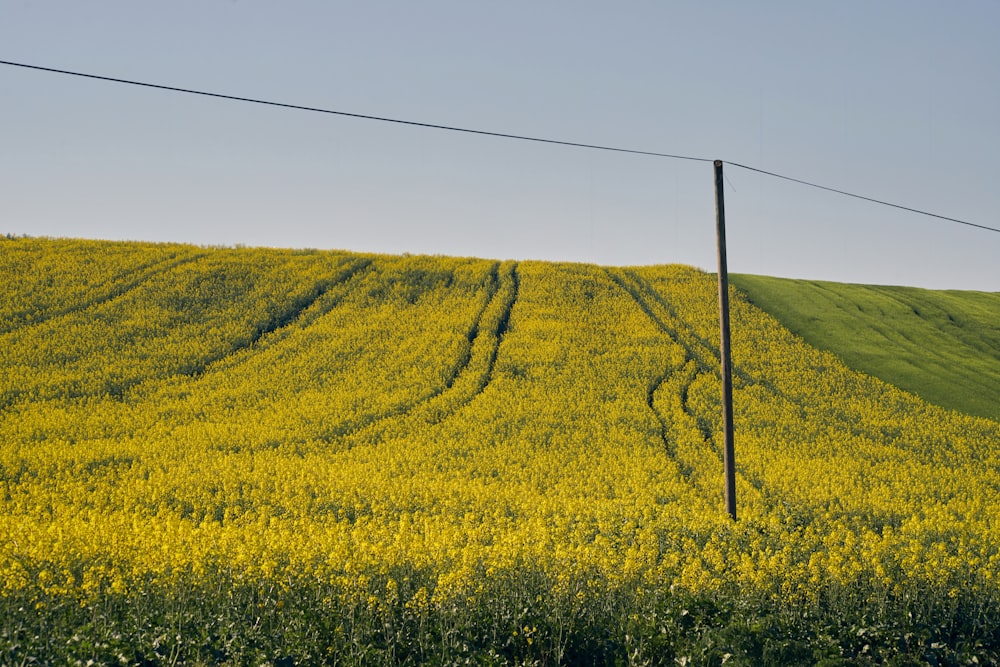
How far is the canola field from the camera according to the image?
11.2 metres

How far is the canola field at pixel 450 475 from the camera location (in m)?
11.2

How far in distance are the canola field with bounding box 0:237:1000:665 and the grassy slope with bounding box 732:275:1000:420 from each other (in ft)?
7.06

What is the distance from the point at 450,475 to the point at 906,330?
33912 mm

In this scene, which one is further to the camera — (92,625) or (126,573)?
(126,573)

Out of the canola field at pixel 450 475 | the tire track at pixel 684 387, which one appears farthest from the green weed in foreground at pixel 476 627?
the tire track at pixel 684 387

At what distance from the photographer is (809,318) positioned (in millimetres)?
47062

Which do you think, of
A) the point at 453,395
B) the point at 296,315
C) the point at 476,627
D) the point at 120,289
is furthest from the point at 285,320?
the point at 476,627

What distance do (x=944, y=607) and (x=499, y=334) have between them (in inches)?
1188

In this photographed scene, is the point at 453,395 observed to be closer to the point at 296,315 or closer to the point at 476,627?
the point at 296,315

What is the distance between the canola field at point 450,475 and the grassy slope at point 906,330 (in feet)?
7.06

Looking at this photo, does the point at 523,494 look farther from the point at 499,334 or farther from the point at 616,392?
the point at 499,334

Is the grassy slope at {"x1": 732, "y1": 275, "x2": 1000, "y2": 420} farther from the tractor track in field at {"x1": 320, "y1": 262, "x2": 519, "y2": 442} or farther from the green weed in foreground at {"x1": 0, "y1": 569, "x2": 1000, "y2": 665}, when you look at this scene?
the green weed in foreground at {"x1": 0, "y1": 569, "x2": 1000, "y2": 665}

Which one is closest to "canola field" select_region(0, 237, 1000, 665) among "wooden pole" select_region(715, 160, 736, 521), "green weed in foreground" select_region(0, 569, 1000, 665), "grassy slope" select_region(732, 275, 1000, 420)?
"green weed in foreground" select_region(0, 569, 1000, 665)

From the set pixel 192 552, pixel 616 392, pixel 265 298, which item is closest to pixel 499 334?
pixel 616 392
